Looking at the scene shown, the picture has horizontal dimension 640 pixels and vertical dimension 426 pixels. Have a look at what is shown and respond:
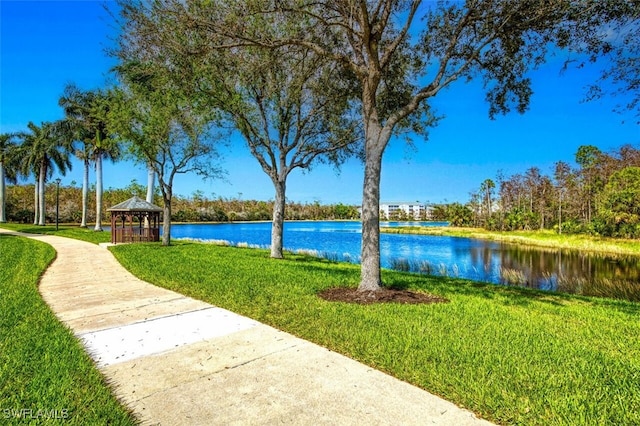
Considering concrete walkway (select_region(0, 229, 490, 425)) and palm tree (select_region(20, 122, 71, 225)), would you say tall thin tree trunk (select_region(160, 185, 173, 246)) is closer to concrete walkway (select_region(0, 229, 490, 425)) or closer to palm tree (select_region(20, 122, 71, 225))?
concrete walkway (select_region(0, 229, 490, 425))

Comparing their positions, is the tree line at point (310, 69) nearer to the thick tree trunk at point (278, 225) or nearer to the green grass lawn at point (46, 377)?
the thick tree trunk at point (278, 225)

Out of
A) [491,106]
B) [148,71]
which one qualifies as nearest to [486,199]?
[491,106]

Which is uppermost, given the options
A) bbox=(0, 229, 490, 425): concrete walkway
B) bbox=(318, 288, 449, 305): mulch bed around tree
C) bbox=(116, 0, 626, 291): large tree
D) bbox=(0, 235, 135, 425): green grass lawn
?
bbox=(116, 0, 626, 291): large tree

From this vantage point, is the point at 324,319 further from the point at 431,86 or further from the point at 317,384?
the point at 431,86

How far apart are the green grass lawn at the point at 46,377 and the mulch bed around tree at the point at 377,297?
13.4ft

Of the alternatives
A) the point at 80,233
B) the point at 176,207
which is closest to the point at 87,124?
the point at 80,233

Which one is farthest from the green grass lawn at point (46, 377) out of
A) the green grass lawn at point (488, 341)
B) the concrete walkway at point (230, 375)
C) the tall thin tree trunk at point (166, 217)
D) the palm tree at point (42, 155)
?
the palm tree at point (42, 155)

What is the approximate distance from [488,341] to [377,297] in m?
2.60

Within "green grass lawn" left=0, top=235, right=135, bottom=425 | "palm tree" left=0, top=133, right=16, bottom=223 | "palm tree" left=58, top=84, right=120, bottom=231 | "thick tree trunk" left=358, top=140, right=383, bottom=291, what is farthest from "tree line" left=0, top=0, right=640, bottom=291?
"palm tree" left=0, top=133, right=16, bottom=223

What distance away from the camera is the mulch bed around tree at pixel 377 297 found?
6.68m

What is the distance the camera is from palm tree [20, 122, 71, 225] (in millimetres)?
35531

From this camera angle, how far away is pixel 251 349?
4133 mm

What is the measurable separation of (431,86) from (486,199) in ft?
211

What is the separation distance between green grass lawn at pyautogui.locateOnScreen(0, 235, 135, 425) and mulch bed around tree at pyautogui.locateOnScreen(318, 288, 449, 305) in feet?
13.4
